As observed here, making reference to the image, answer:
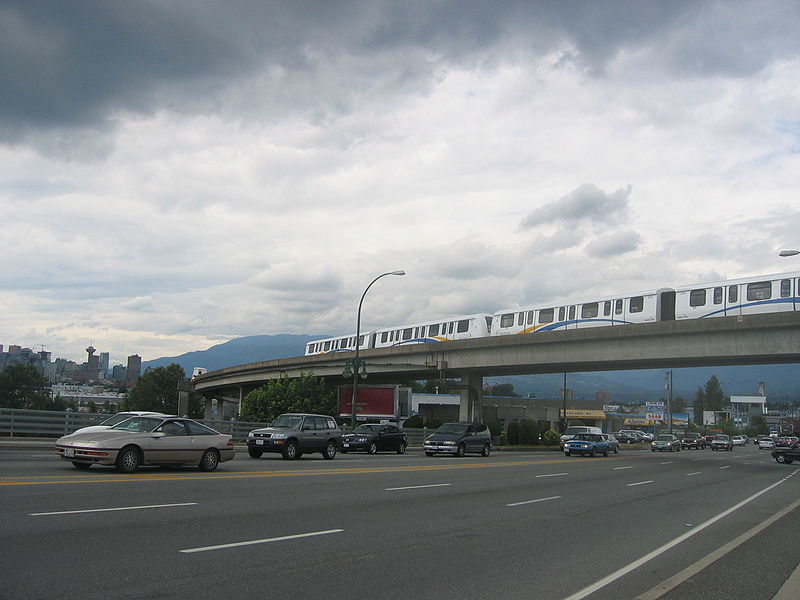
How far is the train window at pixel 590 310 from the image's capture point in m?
45.9

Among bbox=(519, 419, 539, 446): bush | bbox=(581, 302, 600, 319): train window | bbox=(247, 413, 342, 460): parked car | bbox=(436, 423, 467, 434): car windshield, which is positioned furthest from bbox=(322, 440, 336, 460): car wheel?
bbox=(519, 419, 539, 446): bush

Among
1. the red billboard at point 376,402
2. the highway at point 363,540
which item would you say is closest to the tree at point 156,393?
the red billboard at point 376,402

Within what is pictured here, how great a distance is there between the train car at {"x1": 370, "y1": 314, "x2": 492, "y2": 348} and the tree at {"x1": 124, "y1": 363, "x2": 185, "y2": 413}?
88094 mm

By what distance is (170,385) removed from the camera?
14438cm

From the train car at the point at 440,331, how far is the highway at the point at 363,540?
1564 inches

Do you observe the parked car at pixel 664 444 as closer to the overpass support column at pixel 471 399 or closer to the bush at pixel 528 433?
the bush at pixel 528 433

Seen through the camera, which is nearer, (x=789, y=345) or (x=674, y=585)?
(x=674, y=585)

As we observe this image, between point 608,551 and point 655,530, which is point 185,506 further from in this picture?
point 655,530

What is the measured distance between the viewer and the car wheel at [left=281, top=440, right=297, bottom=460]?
24141mm

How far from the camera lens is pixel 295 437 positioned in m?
24.4

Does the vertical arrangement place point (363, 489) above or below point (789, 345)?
below

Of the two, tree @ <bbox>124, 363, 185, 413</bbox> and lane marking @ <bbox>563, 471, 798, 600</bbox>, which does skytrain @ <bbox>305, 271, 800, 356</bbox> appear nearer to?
lane marking @ <bbox>563, 471, 798, 600</bbox>

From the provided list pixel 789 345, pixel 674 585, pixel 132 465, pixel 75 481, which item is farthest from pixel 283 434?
pixel 789 345

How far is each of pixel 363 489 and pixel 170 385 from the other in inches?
5433
